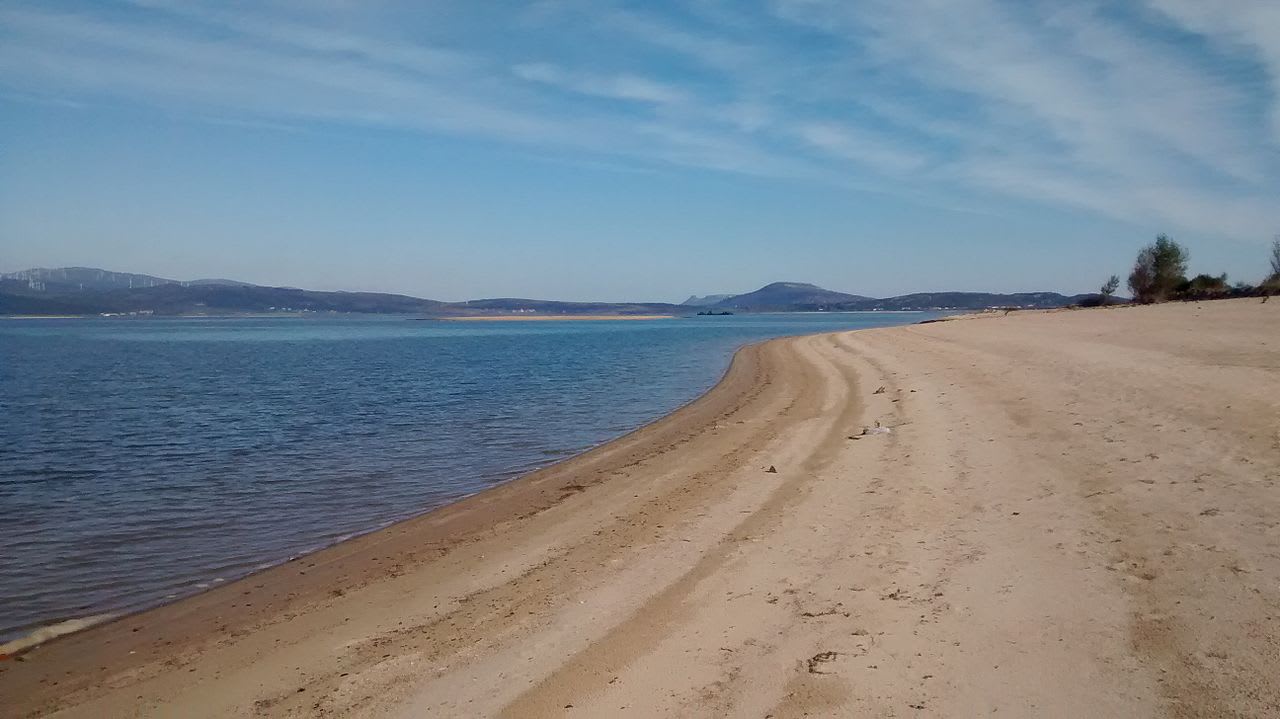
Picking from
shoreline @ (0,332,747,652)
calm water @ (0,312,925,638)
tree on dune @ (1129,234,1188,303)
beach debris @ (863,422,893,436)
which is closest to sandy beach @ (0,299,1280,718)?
shoreline @ (0,332,747,652)

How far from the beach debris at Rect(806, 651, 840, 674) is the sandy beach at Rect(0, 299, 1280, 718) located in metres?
0.01

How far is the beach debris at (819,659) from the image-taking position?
424 cm

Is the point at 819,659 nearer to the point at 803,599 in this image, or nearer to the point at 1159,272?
the point at 803,599

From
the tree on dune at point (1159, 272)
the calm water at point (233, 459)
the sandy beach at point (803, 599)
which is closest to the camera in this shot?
the sandy beach at point (803, 599)

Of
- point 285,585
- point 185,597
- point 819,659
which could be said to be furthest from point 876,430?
point 185,597

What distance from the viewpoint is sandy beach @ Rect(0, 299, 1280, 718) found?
4.07 metres

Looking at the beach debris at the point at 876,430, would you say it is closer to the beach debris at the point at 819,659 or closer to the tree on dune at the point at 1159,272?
the beach debris at the point at 819,659

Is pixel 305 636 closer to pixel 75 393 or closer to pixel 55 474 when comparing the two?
pixel 55 474

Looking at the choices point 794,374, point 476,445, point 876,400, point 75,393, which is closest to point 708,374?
point 794,374

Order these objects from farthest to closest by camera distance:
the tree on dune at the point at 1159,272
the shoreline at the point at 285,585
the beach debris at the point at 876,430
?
the tree on dune at the point at 1159,272 → the beach debris at the point at 876,430 → the shoreline at the point at 285,585

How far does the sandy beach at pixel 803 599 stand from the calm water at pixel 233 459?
3.39 ft

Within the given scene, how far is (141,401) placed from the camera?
22.4m

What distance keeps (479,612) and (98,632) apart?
3.28 m

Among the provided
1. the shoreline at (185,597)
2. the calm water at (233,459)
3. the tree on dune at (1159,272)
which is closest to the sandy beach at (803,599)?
the shoreline at (185,597)
